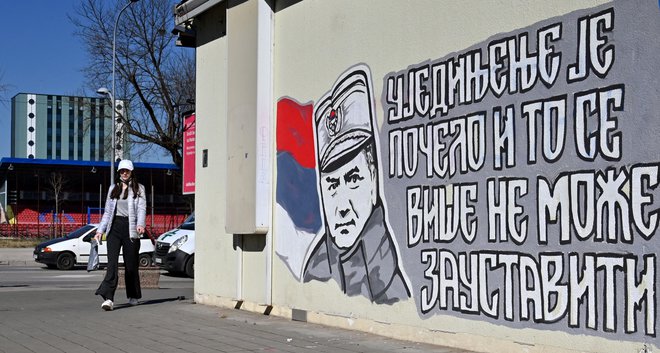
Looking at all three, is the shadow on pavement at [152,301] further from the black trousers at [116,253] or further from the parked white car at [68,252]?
the parked white car at [68,252]

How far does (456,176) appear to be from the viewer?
726 cm

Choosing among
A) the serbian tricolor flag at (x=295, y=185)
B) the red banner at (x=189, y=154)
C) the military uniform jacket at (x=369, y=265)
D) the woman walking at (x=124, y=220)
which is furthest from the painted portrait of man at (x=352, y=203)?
the red banner at (x=189, y=154)

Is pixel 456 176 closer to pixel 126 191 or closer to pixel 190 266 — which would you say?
pixel 126 191

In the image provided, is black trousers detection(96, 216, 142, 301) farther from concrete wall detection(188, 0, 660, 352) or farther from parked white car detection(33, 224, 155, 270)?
parked white car detection(33, 224, 155, 270)

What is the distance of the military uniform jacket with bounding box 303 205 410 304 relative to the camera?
26.5 feet

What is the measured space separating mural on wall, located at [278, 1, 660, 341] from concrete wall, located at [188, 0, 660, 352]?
0.05ft

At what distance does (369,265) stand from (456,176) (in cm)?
167

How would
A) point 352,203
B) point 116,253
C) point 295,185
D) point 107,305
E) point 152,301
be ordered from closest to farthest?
point 352,203 < point 295,185 < point 107,305 < point 116,253 < point 152,301

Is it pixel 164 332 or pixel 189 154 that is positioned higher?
pixel 189 154

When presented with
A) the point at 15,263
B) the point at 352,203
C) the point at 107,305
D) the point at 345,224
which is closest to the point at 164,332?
the point at 345,224

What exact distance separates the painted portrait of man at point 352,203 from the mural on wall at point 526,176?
1.1 inches

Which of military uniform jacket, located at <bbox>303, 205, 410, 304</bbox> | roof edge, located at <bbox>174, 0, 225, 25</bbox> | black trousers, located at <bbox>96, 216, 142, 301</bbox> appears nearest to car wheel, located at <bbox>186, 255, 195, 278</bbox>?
black trousers, located at <bbox>96, 216, 142, 301</bbox>

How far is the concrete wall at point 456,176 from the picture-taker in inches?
223

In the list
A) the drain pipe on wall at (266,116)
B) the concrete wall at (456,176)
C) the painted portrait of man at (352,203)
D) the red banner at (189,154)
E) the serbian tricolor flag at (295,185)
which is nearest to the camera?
the concrete wall at (456,176)
